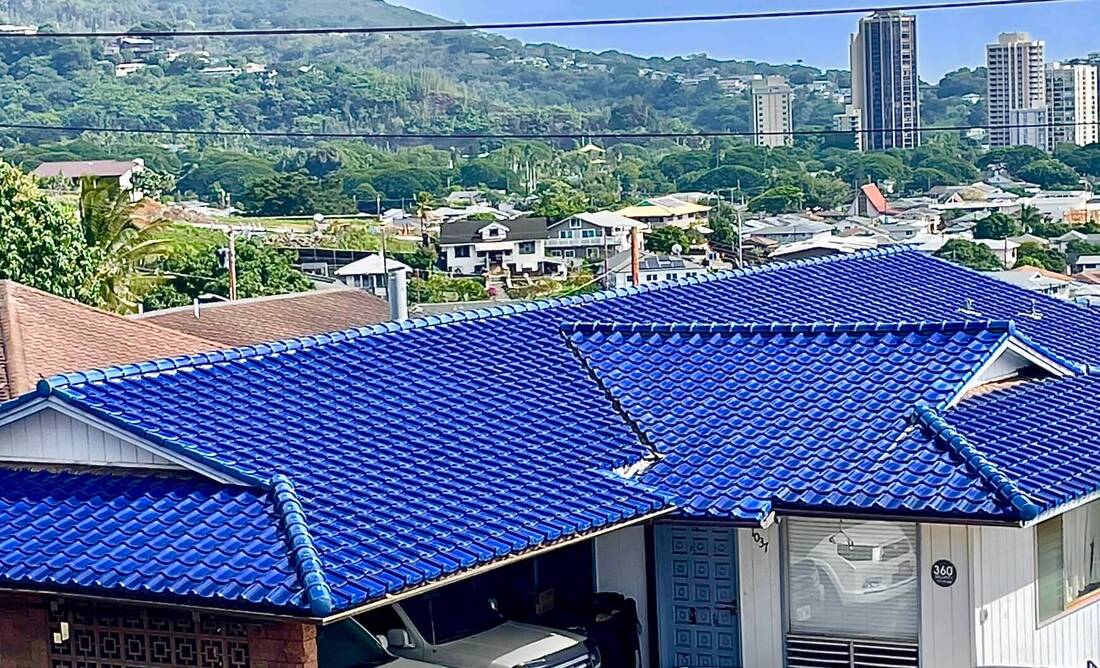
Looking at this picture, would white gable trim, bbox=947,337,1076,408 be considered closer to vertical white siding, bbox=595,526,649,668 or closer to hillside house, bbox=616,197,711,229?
vertical white siding, bbox=595,526,649,668

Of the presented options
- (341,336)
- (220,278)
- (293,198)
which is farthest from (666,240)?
(341,336)

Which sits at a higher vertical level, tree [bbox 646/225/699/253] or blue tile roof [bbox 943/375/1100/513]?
blue tile roof [bbox 943/375/1100/513]

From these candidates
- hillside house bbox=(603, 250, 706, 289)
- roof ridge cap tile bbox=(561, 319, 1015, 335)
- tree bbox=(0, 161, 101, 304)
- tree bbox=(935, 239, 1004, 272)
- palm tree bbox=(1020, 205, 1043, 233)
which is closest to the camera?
roof ridge cap tile bbox=(561, 319, 1015, 335)

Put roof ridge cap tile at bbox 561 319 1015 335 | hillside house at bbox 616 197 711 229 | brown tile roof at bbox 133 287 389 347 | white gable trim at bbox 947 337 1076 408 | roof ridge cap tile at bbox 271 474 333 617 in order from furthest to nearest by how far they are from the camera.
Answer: hillside house at bbox 616 197 711 229, brown tile roof at bbox 133 287 389 347, roof ridge cap tile at bbox 561 319 1015 335, white gable trim at bbox 947 337 1076 408, roof ridge cap tile at bbox 271 474 333 617

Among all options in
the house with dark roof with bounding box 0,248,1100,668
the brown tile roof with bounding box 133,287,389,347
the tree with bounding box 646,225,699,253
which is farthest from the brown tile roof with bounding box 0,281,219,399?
the tree with bounding box 646,225,699,253

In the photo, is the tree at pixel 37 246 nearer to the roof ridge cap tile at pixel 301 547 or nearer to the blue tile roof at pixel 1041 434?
the blue tile roof at pixel 1041 434

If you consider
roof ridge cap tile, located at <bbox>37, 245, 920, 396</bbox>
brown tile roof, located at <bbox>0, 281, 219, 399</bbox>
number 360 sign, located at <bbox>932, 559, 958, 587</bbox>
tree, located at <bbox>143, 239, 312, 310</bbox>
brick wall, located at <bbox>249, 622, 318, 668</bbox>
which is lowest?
tree, located at <bbox>143, 239, 312, 310</bbox>

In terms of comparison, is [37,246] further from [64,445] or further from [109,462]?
[109,462]
